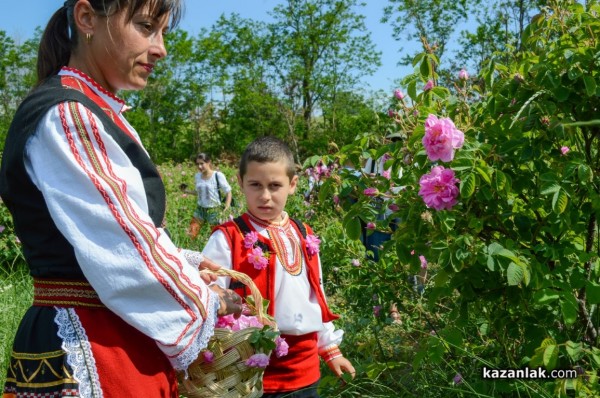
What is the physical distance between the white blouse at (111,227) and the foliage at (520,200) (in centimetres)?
86

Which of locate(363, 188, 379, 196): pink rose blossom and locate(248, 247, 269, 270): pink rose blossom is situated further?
locate(248, 247, 269, 270): pink rose blossom

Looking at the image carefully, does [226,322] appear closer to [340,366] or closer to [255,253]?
[255,253]

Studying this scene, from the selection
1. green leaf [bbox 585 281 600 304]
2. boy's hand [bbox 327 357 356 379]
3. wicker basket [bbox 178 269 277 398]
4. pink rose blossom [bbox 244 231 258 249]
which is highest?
pink rose blossom [bbox 244 231 258 249]

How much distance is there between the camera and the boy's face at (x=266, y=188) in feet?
8.58

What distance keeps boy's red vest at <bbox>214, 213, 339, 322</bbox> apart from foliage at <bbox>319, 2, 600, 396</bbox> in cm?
37

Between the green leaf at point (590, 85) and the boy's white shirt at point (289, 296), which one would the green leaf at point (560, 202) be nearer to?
the green leaf at point (590, 85)

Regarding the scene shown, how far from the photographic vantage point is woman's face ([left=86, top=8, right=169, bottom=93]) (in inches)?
57.2

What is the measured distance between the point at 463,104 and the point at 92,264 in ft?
4.34

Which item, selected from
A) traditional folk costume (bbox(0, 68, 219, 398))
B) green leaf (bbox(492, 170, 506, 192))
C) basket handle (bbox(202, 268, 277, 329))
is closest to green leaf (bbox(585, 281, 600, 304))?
green leaf (bbox(492, 170, 506, 192))

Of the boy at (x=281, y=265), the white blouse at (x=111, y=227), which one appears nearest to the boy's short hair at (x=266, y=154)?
the boy at (x=281, y=265)

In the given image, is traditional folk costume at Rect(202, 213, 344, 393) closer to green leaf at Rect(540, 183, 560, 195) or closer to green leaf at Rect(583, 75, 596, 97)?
green leaf at Rect(540, 183, 560, 195)

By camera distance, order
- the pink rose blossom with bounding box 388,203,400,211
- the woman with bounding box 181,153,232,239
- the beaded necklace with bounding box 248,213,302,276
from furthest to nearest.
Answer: the woman with bounding box 181,153,232,239
the beaded necklace with bounding box 248,213,302,276
the pink rose blossom with bounding box 388,203,400,211

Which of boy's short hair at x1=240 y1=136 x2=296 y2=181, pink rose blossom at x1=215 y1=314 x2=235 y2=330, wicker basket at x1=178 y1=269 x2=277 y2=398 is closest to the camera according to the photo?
wicker basket at x1=178 y1=269 x2=277 y2=398

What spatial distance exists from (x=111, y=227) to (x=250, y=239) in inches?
49.5
